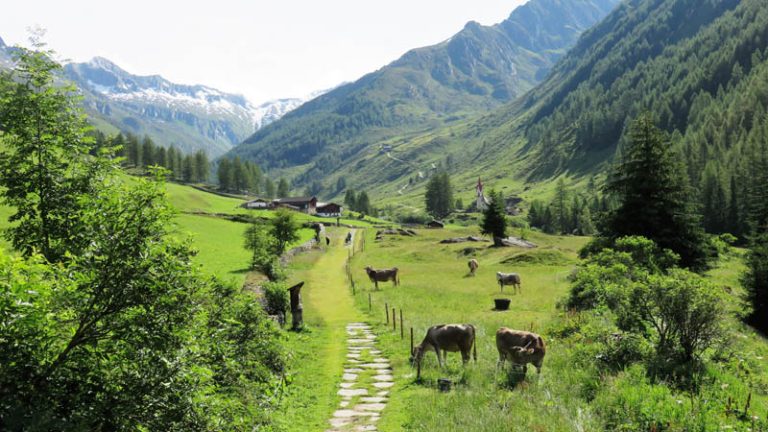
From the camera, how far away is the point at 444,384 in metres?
17.3

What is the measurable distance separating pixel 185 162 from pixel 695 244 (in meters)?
188

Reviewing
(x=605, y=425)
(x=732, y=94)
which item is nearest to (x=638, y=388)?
(x=605, y=425)

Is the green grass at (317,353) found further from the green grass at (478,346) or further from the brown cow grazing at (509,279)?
the brown cow grazing at (509,279)

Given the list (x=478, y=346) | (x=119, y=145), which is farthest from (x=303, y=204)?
(x=119, y=145)

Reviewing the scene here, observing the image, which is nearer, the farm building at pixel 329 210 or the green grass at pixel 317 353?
the green grass at pixel 317 353

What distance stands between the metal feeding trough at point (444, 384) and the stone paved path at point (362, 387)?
6.54 ft

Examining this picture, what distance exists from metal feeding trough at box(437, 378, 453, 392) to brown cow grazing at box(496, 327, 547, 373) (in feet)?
8.70

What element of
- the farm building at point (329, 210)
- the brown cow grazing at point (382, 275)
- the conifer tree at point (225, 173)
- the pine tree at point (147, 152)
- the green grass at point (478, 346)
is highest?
the pine tree at point (147, 152)

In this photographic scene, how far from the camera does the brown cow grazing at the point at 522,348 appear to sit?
1764 centimetres

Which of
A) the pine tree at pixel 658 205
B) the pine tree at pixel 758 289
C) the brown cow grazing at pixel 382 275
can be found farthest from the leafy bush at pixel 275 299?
the pine tree at pixel 758 289

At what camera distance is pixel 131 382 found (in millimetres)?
8586

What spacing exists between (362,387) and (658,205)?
33714 millimetres

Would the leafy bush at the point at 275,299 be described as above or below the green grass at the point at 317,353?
above

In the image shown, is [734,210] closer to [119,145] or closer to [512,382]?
[512,382]
